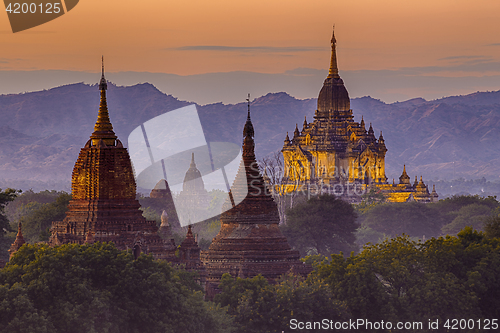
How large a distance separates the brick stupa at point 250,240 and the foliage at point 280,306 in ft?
24.7

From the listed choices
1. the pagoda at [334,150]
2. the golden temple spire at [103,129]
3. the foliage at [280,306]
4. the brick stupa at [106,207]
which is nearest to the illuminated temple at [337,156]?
the pagoda at [334,150]

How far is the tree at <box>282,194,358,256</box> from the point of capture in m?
104

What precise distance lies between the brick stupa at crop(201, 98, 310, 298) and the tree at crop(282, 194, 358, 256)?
2819 cm

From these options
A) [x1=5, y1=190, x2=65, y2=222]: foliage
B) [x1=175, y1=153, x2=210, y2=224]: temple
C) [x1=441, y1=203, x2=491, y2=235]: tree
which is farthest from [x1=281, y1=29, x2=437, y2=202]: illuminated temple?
[x1=5, y1=190, x2=65, y2=222]: foliage

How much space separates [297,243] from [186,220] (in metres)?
29.7

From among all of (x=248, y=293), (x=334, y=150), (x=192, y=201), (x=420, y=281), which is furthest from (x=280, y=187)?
(x=248, y=293)

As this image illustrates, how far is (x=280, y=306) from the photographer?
58562mm

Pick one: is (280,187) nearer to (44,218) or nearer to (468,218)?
(468,218)

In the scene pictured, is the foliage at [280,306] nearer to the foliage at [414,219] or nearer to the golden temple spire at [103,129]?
the golden temple spire at [103,129]

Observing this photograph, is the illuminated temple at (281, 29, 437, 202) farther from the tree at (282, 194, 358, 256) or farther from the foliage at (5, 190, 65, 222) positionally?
the tree at (282, 194, 358, 256)

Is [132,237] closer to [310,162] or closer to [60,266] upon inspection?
[60,266]

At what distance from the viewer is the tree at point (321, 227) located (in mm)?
104250

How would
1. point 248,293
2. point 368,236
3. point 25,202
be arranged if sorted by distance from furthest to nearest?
1. point 25,202
2. point 368,236
3. point 248,293

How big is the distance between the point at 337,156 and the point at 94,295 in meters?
102
